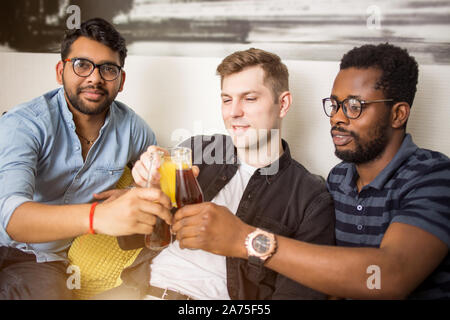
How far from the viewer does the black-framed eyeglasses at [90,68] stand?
1483mm

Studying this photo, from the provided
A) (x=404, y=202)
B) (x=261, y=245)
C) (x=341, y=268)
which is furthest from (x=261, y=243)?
(x=404, y=202)

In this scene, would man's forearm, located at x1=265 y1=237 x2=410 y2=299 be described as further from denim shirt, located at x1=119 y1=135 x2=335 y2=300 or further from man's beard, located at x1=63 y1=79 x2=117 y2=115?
man's beard, located at x1=63 y1=79 x2=117 y2=115

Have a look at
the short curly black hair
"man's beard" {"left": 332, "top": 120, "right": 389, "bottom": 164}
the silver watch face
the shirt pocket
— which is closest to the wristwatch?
the silver watch face

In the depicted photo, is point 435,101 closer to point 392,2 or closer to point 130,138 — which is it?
point 392,2

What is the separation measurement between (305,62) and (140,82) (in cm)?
96

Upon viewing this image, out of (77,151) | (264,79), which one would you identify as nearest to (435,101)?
(264,79)

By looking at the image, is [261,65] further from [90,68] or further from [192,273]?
[192,273]

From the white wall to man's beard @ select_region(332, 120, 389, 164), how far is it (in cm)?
35

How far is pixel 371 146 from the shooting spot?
1176 mm

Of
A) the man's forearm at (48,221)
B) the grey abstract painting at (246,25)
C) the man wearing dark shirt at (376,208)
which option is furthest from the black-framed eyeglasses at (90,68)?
the man wearing dark shirt at (376,208)

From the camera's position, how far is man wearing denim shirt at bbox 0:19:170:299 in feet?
4.27

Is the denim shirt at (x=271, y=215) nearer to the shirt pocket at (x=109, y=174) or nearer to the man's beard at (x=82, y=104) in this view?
the shirt pocket at (x=109, y=174)

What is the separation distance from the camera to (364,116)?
1.16 metres
